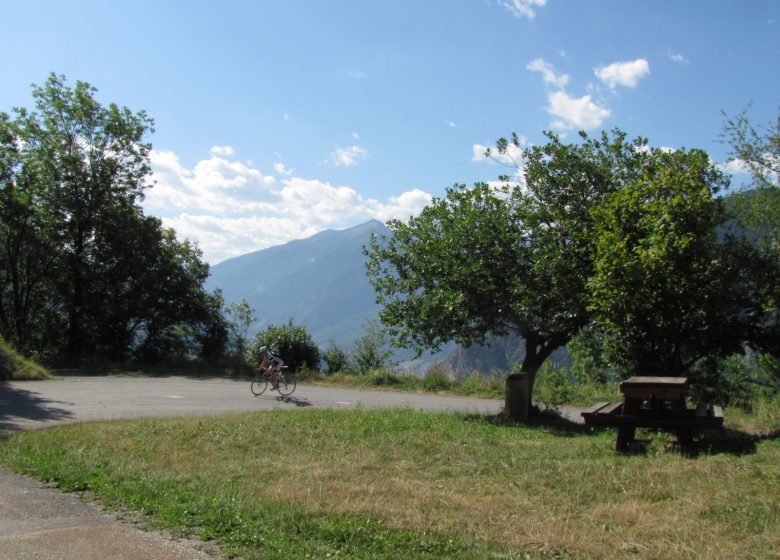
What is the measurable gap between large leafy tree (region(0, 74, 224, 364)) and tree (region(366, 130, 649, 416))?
61.2ft

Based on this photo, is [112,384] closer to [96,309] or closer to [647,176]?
[96,309]

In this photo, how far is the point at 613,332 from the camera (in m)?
11.0

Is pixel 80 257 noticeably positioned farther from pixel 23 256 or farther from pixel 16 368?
pixel 16 368

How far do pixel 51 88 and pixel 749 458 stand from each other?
33136 mm

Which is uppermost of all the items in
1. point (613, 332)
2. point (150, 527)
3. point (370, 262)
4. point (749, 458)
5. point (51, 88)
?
point (51, 88)

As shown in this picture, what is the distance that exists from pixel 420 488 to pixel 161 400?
1061 cm

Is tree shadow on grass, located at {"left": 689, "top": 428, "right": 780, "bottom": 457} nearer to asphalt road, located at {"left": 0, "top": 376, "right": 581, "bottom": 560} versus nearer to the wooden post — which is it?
the wooden post

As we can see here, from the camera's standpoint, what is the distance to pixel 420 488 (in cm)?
652

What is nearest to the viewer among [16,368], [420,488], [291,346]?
[420,488]

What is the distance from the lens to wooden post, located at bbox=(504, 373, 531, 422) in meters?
12.9

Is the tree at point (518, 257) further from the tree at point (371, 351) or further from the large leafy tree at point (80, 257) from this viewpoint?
the large leafy tree at point (80, 257)

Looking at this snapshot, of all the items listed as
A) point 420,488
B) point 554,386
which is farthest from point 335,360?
point 420,488

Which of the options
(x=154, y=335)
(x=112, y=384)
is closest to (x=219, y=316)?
(x=154, y=335)

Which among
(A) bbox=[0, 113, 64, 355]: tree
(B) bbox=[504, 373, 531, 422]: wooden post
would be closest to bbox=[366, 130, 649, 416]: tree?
(B) bbox=[504, 373, 531, 422]: wooden post
